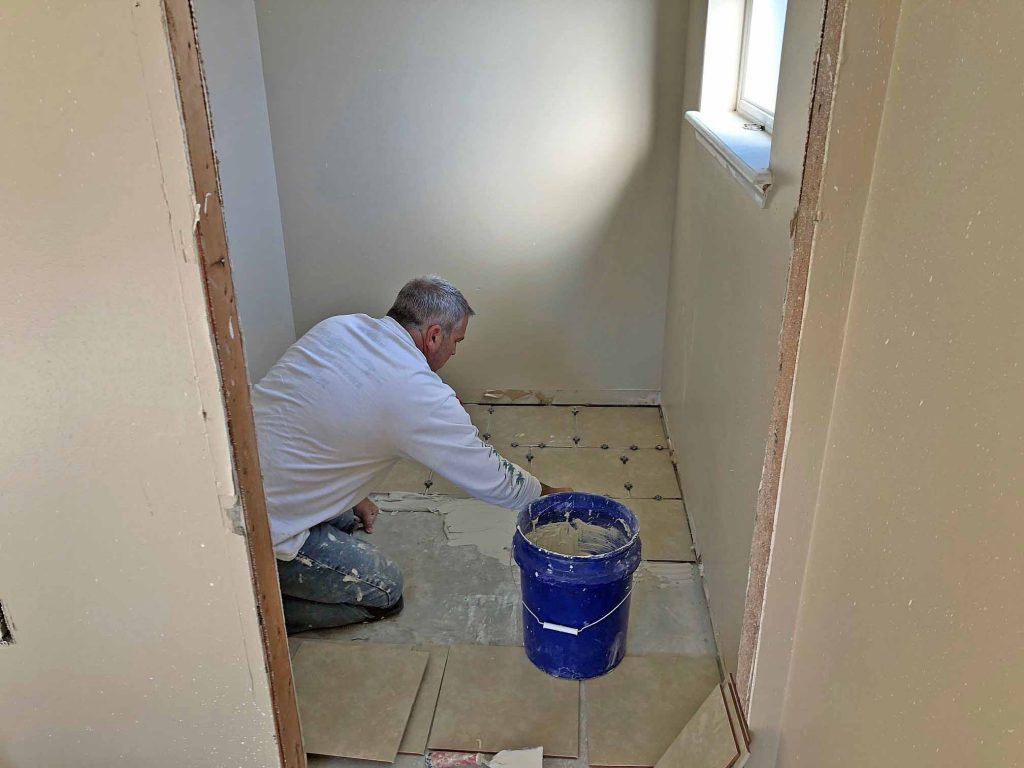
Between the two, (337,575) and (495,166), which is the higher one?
(495,166)

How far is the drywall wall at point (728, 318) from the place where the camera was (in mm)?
1566

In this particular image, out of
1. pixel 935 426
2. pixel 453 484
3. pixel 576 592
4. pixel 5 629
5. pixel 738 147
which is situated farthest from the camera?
pixel 453 484

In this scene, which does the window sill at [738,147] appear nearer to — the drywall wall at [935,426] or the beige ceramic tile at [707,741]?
the drywall wall at [935,426]

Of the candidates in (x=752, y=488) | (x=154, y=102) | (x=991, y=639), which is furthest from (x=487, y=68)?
(x=991, y=639)

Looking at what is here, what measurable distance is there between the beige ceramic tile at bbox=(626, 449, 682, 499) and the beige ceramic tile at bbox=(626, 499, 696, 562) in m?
0.05

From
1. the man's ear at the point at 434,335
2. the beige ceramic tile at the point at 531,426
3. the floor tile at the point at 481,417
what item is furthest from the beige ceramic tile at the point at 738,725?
the floor tile at the point at 481,417

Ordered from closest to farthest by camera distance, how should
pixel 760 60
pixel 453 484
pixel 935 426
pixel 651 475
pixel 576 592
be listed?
1. pixel 935 426
2. pixel 576 592
3. pixel 760 60
4. pixel 453 484
5. pixel 651 475

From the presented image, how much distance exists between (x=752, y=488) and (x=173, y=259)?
126 centimetres

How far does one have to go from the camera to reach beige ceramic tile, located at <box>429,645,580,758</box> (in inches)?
73.6

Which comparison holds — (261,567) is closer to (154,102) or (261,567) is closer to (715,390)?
(154,102)

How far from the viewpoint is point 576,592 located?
6.24 ft

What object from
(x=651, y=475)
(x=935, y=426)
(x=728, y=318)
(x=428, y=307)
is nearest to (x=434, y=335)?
(x=428, y=307)

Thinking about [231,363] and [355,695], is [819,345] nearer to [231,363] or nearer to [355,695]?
[231,363]

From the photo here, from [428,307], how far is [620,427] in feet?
4.52
